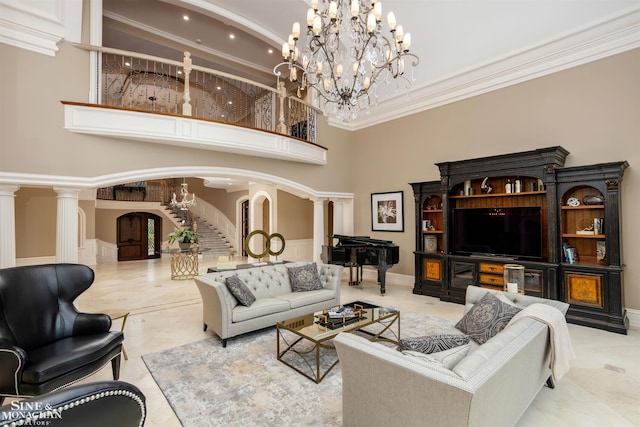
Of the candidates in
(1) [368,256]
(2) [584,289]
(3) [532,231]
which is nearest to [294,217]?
(1) [368,256]

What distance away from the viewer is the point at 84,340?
268 cm

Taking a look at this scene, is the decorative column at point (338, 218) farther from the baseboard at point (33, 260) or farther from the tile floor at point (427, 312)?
the baseboard at point (33, 260)

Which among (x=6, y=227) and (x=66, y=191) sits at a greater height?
(x=66, y=191)

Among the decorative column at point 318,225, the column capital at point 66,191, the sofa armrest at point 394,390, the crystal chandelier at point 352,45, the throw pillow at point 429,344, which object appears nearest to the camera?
the sofa armrest at point 394,390

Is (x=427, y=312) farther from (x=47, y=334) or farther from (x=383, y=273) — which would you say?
(x=47, y=334)

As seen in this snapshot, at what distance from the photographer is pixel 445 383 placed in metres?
1.54

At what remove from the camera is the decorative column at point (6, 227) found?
413cm

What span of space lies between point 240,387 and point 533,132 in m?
5.80

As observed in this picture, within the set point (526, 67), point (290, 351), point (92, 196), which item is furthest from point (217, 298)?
point (92, 196)

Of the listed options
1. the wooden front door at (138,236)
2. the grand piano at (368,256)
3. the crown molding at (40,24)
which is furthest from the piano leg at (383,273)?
the wooden front door at (138,236)

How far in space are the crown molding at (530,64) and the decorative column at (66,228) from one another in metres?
5.07

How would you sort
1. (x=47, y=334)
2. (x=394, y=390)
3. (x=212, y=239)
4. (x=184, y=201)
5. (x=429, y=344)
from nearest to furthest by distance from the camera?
(x=394, y=390) → (x=429, y=344) → (x=47, y=334) → (x=184, y=201) → (x=212, y=239)

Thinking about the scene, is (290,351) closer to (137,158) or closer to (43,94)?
(137,158)

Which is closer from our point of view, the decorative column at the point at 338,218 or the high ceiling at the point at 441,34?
the high ceiling at the point at 441,34
